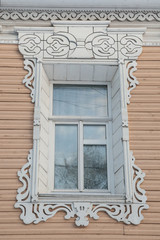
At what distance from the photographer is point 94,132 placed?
248 inches

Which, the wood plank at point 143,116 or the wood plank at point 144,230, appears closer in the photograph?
the wood plank at point 144,230

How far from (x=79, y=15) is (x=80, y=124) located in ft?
5.77

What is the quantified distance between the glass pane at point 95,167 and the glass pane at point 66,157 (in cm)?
15

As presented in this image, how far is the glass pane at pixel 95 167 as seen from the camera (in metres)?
5.93

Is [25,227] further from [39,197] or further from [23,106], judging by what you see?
[23,106]

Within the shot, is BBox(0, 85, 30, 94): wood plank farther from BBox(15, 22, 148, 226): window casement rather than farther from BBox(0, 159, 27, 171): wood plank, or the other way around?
BBox(0, 159, 27, 171): wood plank

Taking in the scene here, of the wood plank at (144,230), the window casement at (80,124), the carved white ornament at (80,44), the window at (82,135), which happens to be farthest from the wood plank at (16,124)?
the wood plank at (144,230)

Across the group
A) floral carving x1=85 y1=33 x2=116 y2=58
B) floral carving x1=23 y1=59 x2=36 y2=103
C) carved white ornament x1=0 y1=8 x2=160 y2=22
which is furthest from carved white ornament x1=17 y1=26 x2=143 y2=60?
carved white ornament x1=0 y1=8 x2=160 y2=22

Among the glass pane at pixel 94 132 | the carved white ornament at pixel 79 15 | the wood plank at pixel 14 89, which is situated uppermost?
the carved white ornament at pixel 79 15

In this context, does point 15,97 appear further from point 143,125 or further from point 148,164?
point 148,164

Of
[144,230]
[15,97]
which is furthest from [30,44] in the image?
[144,230]

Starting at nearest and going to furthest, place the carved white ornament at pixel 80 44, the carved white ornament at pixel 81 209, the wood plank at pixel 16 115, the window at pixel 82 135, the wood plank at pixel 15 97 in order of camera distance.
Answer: the carved white ornament at pixel 81 209, the window at pixel 82 135, the wood plank at pixel 16 115, the wood plank at pixel 15 97, the carved white ornament at pixel 80 44

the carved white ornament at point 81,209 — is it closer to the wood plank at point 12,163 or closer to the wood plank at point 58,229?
the wood plank at point 58,229

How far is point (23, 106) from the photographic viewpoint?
608 cm
